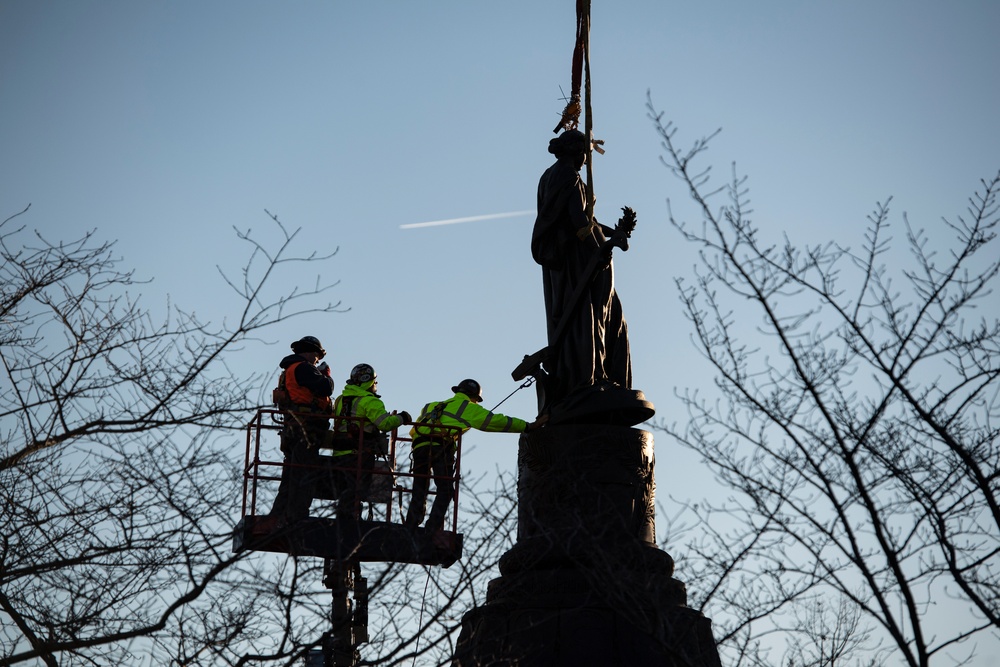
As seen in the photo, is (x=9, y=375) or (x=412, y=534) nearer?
(x=9, y=375)

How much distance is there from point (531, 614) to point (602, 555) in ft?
4.48

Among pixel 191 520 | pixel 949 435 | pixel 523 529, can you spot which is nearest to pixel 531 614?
pixel 523 529

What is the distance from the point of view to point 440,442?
13344 millimetres

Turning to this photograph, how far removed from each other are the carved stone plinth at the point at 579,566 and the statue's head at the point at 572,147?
3.08 m

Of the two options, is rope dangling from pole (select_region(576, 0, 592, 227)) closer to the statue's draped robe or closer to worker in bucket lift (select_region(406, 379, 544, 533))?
the statue's draped robe

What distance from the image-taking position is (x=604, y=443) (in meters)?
14.3

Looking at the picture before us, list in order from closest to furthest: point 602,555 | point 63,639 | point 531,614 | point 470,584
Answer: point 63,639 < point 470,584 < point 602,555 < point 531,614

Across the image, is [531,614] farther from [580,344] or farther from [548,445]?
[580,344]

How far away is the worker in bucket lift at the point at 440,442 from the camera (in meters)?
13.0

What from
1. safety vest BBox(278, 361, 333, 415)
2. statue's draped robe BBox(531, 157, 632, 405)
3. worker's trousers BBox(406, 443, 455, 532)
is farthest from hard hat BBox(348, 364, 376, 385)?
statue's draped robe BBox(531, 157, 632, 405)

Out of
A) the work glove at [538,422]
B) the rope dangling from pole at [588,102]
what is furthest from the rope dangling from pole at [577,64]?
the work glove at [538,422]

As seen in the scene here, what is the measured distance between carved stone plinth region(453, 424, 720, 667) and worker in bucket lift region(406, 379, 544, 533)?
0.83 meters

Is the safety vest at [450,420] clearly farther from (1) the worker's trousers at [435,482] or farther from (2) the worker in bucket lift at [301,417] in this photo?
(2) the worker in bucket lift at [301,417]

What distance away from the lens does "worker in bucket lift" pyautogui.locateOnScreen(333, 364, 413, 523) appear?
500 inches
